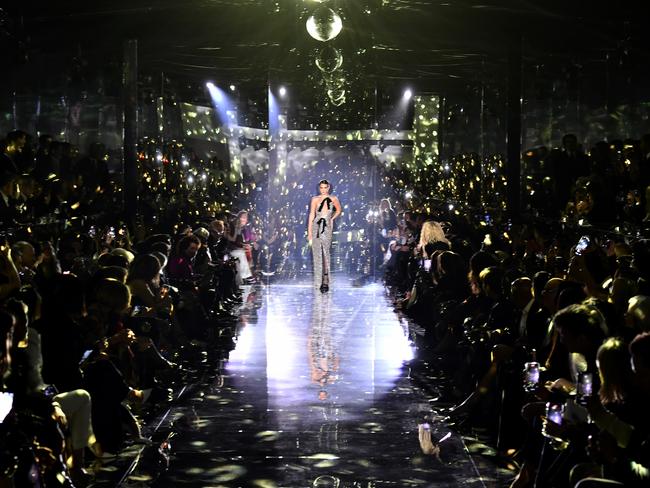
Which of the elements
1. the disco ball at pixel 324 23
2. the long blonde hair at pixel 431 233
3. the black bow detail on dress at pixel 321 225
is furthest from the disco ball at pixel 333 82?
the disco ball at pixel 324 23

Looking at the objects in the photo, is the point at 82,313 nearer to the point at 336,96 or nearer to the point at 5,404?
the point at 5,404

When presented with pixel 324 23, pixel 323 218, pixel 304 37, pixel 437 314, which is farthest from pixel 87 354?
pixel 304 37

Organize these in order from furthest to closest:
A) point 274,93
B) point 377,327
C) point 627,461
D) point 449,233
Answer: point 274,93, point 449,233, point 377,327, point 627,461

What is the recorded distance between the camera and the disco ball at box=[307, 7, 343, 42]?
1537cm

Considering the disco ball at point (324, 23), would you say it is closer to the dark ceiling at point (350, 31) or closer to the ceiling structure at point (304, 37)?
the ceiling structure at point (304, 37)

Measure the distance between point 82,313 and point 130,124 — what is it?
1117 cm

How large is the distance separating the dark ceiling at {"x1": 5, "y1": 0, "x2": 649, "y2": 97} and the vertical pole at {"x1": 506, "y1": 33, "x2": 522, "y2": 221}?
9.1 inches

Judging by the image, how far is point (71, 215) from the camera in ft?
49.8

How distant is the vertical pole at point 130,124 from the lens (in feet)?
60.7

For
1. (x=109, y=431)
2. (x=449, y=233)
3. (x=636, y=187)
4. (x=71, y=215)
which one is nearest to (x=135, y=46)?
(x=71, y=215)

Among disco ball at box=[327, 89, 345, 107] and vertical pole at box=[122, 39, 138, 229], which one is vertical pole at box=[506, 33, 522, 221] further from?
disco ball at box=[327, 89, 345, 107]

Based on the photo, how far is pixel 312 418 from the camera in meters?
9.24

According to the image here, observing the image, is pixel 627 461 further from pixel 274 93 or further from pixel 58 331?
pixel 274 93

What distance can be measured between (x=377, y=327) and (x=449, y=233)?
18.1ft
